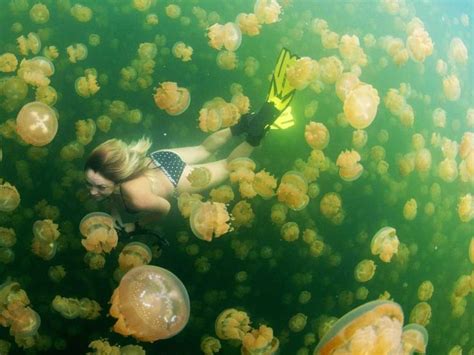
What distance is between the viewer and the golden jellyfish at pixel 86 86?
3246 mm

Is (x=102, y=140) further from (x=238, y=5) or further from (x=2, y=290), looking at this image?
(x=238, y=5)

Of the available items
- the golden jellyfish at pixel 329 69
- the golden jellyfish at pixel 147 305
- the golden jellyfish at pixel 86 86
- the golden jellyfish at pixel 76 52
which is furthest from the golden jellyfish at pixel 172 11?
the golden jellyfish at pixel 147 305

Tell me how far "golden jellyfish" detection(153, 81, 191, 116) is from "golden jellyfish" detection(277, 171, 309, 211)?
0.90m

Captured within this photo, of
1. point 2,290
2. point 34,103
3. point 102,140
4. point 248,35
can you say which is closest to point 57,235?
point 2,290

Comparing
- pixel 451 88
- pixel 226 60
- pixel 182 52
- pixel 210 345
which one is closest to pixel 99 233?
pixel 210 345

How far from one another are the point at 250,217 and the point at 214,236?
0.28m

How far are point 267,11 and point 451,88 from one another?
1857 millimetres

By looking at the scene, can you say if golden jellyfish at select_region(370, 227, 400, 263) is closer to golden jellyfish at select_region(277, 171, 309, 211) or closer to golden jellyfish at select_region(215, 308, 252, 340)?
golden jellyfish at select_region(277, 171, 309, 211)

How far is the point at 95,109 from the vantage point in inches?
127

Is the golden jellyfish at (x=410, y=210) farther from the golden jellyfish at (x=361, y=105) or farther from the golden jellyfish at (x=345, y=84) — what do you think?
the golden jellyfish at (x=345, y=84)

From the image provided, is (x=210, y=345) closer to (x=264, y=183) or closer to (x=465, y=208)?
(x=264, y=183)

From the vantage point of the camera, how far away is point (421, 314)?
11.8ft

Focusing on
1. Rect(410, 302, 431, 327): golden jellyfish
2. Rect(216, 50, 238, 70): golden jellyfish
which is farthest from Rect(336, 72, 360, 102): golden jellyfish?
Rect(410, 302, 431, 327): golden jellyfish

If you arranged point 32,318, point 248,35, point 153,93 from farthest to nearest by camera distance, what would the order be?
point 248,35
point 153,93
point 32,318
